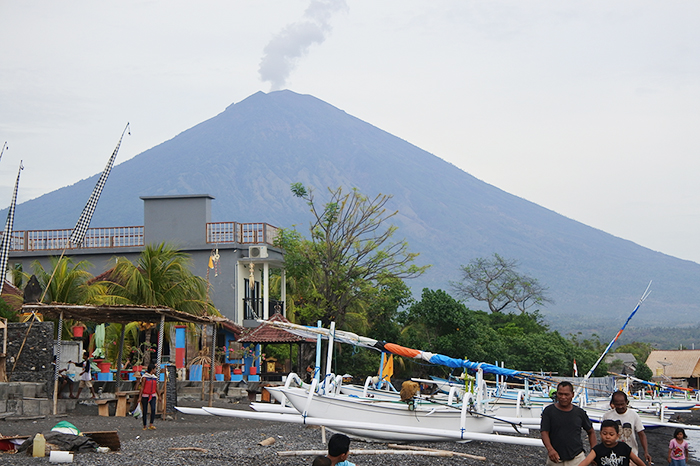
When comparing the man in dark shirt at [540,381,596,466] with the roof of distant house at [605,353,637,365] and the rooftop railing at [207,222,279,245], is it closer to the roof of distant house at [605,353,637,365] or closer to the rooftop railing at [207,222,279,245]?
the rooftop railing at [207,222,279,245]

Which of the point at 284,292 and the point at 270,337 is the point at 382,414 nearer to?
the point at 270,337

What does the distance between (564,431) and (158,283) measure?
2054 cm

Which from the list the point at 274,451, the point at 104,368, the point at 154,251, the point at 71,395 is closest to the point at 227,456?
the point at 274,451

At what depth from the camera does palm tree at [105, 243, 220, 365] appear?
26391 millimetres

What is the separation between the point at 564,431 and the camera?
8.22 meters

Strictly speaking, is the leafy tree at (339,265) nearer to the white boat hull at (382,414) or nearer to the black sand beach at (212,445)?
the black sand beach at (212,445)

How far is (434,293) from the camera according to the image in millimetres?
36281

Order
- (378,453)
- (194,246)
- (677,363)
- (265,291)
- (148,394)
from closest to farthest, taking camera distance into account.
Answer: (378,453), (148,394), (265,291), (194,246), (677,363)

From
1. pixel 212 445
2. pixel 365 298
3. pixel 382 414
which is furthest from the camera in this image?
pixel 365 298

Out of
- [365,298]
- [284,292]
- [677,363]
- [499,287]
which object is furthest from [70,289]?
[499,287]

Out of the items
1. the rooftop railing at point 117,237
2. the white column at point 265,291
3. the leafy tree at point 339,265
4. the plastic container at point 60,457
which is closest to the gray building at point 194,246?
the rooftop railing at point 117,237

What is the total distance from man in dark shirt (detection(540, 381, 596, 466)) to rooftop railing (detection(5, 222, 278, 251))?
26231mm

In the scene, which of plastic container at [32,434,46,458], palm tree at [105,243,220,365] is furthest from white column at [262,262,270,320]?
plastic container at [32,434,46,458]

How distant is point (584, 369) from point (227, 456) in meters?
32.8
